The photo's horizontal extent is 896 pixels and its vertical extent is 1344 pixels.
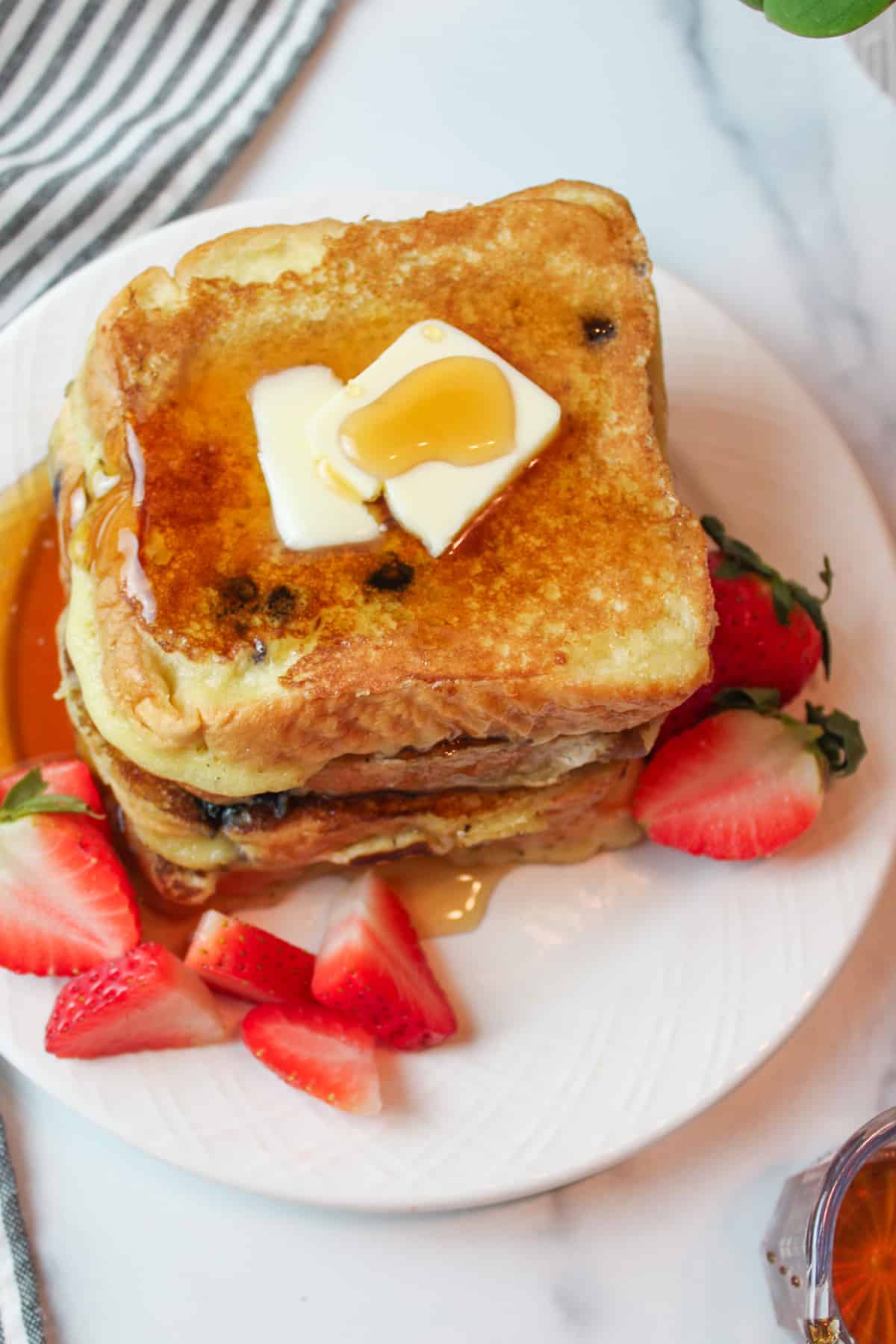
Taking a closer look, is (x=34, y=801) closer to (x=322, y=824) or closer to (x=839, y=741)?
(x=322, y=824)

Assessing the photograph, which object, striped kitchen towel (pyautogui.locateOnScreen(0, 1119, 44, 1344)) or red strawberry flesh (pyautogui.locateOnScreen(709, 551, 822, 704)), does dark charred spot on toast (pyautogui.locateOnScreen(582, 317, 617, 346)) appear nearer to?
red strawberry flesh (pyautogui.locateOnScreen(709, 551, 822, 704))

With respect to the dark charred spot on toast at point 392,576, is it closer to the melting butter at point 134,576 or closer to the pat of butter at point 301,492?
the pat of butter at point 301,492

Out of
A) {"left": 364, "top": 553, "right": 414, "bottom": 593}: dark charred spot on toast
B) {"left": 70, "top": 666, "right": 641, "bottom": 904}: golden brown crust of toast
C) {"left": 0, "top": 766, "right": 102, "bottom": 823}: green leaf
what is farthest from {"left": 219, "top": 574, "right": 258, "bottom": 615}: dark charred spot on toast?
{"left": 0, "top": 766, "right": 102, "bottom": 823}: green leaf

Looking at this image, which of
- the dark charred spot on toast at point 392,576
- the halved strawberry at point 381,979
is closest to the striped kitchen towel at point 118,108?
the dark charred spot on toast at point 392,576

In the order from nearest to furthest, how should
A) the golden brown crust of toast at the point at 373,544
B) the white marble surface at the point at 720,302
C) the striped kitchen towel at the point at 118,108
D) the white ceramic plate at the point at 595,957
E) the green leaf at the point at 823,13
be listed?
1. the green leaf at the point at 823,13
2. the golden brown crust of toast at the point at 373,544
3. the white ceramic plate at the point at 595,957
4. the white marble surface at the point at 720,302
5. the striped kitchen towel at the point at 118,108

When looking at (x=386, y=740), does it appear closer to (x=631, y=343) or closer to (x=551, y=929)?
(x=551, y=929)

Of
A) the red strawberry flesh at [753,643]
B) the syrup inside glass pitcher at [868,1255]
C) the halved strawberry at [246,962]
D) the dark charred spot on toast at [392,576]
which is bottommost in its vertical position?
the syrup inside glass pitcher at [868,1255]
